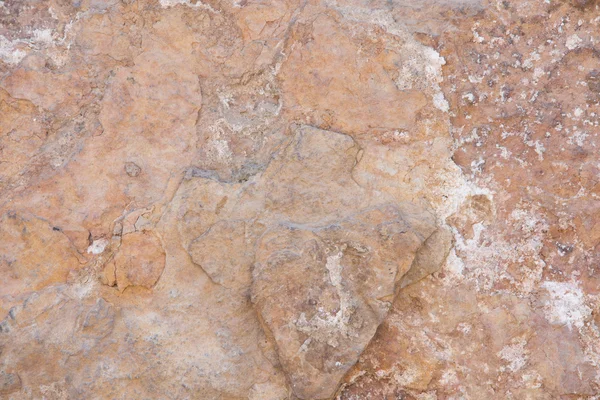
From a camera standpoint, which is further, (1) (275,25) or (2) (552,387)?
(1) (275,25)

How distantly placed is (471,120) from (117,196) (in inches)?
57.5

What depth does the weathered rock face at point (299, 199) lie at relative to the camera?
2.43m

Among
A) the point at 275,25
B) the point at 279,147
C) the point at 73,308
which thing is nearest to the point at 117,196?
the point at 73,308

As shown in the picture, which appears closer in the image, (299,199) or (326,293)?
(326,293)

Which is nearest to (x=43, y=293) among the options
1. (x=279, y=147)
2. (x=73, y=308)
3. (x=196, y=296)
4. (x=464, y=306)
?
(x=73, y=308)

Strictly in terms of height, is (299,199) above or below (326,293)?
above

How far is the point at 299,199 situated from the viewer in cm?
249

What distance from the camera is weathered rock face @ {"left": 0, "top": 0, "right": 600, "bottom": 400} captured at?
2.43 meters

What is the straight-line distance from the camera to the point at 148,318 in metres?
2.49

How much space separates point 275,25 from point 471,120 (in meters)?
0.90

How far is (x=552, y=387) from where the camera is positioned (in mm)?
2424

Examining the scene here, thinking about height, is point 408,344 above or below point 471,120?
below

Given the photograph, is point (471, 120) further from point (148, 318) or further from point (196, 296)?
point (148, 318)

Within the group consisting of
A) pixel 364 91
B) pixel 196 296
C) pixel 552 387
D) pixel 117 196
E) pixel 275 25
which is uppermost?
pixel 275 25
